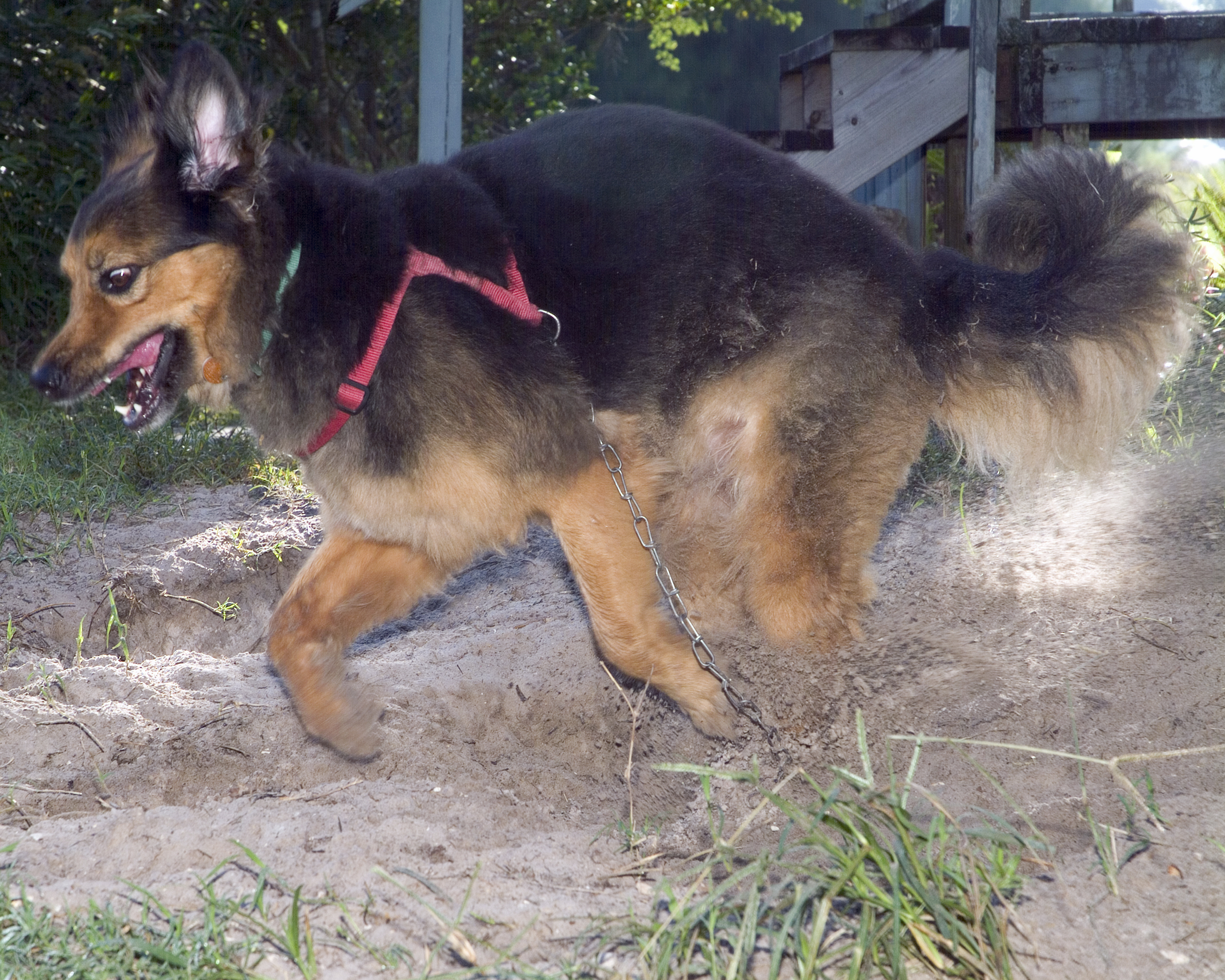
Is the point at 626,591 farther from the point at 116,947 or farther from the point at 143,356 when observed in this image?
the point at 116,947

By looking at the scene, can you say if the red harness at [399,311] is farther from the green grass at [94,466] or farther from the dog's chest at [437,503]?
the green grass at [94,466]

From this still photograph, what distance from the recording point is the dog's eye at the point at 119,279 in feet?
8.91

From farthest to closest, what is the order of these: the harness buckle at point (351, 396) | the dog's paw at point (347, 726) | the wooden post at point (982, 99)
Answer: the wooden post at point (982, 99) < the dog's paw at point (347, 726) < the harness buckle at point (351, 396)

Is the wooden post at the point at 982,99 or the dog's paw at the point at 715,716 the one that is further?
the wooden post at the point at 982,99

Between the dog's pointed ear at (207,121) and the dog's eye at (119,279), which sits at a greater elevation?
the dog's pointed ear at (207,121)

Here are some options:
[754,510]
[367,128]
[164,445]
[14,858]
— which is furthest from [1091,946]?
[367,128]

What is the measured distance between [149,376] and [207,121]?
694mm

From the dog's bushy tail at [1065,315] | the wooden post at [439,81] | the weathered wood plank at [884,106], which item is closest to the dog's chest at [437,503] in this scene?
the dog's bushy tail at [1065,315]

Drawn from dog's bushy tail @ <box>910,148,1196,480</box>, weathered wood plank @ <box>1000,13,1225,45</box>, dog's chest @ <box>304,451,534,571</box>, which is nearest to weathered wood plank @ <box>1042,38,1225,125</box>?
weathered wood plank @ <box>1000,13,1225,45</box>

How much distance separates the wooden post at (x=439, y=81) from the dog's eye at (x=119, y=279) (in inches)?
87.1

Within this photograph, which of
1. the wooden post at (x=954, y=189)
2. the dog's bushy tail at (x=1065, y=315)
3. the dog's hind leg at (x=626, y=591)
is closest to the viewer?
the dog's hind leg at (x=626, y=591)

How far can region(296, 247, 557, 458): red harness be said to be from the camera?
275cm

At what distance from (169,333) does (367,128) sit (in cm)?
629

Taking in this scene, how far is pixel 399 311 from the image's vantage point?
2803 millimetres
